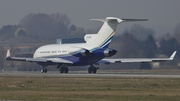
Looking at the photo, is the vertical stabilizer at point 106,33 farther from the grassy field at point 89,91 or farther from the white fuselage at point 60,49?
the grassy field at point 89,91

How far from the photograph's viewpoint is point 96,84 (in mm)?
57406

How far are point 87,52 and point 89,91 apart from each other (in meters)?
34.0

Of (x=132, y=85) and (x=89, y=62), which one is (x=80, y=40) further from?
(x=132, y=85)

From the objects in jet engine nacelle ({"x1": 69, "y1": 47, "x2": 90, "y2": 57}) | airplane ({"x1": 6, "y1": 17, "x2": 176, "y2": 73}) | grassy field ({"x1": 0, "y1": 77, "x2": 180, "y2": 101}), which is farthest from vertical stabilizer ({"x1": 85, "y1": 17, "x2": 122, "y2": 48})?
grassy field ({"x1": 0, "y1": 77, "x2": 180, "y2": 101})

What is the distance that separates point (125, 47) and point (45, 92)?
48.9 metres

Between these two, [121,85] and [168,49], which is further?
[168,49]

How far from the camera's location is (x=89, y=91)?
163 feet

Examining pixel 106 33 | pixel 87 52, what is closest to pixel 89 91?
pixel 106 33

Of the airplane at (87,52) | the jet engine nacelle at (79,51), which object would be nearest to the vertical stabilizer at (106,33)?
the airplane at (87,52)

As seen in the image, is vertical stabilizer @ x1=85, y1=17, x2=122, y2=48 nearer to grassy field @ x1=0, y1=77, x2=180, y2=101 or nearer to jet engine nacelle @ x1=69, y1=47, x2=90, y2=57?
jet engine nacelle @ x1=69, y1=47, x2=90, y2=57

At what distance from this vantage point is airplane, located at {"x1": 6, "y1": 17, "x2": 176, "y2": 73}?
82312mm

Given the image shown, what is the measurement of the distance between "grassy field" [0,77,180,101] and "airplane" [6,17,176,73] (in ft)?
74.1

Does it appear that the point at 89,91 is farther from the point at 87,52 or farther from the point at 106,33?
the point at 87,52

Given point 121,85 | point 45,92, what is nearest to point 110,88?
point 121,85
